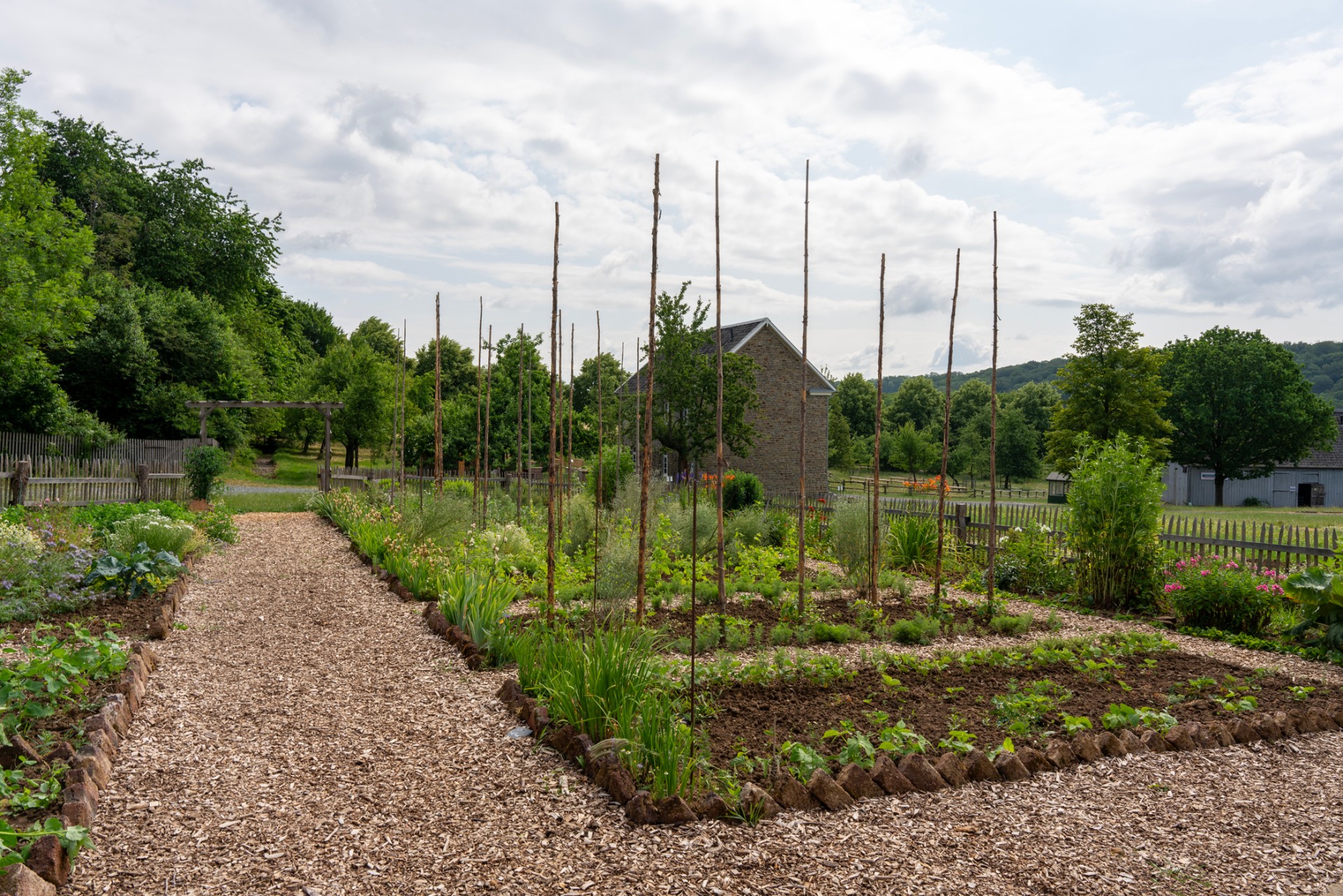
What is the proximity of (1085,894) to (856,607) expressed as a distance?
15.7 ft

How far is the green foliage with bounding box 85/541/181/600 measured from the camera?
712cm

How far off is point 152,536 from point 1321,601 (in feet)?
38.1

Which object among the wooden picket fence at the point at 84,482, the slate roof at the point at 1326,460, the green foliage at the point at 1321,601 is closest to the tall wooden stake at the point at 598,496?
the green foliage at the point at 1321,601

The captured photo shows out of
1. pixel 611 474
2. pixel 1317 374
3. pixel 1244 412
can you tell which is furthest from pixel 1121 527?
pixel 1317 374

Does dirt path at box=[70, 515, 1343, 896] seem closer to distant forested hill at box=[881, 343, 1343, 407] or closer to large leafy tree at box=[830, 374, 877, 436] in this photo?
large leafy tree at box=[830, 374, 877, 436]

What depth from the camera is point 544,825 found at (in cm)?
317

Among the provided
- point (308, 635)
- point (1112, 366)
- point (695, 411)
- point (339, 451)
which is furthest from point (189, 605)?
point (339, 451)

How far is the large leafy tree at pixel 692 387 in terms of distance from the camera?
22172 millimetres

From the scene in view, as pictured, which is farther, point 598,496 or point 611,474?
point 611,474

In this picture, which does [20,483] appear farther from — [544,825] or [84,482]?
[544,825]

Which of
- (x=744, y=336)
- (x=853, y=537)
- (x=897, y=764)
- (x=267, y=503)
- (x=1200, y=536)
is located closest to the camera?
(x=897, y=764)

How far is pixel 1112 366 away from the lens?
30.6 m

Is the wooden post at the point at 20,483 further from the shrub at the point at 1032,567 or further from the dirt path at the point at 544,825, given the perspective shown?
the shrub at the point at 1032,567

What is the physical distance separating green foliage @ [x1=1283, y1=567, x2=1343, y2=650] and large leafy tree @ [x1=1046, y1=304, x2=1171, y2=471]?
23985 mm
